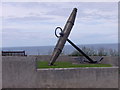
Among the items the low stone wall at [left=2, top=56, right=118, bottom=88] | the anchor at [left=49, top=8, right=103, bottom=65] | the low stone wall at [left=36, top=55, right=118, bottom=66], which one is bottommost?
the low stone wall at [left=2, top=56, right=118, bottom=88]

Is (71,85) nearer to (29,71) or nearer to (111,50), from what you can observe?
(29,71)

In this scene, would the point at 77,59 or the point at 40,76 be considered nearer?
the point at 40,76

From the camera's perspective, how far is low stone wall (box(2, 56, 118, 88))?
11875 millimetres

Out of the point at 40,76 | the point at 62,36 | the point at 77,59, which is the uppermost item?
the point at 62,36

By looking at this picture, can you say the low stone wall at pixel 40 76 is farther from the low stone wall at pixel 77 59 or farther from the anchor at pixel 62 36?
the low stone wall at pixel 77 59

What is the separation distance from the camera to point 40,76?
1194cm

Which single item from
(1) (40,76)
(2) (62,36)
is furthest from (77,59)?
(1) (40,76)

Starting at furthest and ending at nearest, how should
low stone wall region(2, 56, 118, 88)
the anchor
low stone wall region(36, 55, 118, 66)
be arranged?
low stone wall region(36, 55, 118, 66)
the anchor
low stone wall region(2, 56, 118, 88)

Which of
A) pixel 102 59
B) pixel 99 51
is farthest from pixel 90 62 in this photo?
pixel 99 51

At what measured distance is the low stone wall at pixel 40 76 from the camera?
1188 centimetres

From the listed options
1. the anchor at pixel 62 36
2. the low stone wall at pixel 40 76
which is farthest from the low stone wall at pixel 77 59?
the low stone wall at pixel 40 76

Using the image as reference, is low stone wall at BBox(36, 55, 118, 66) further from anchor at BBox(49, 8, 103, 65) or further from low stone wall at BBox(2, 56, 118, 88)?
low stone wall at BBox(2, 56, 118, 88)

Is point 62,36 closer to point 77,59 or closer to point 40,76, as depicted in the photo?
point 40,76

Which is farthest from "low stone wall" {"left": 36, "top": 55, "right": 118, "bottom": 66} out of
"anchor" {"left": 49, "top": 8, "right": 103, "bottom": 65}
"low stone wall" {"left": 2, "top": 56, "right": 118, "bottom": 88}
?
"low stone wall" {"left": 2, "top": 56, "right": 118, "bottom": 88}
